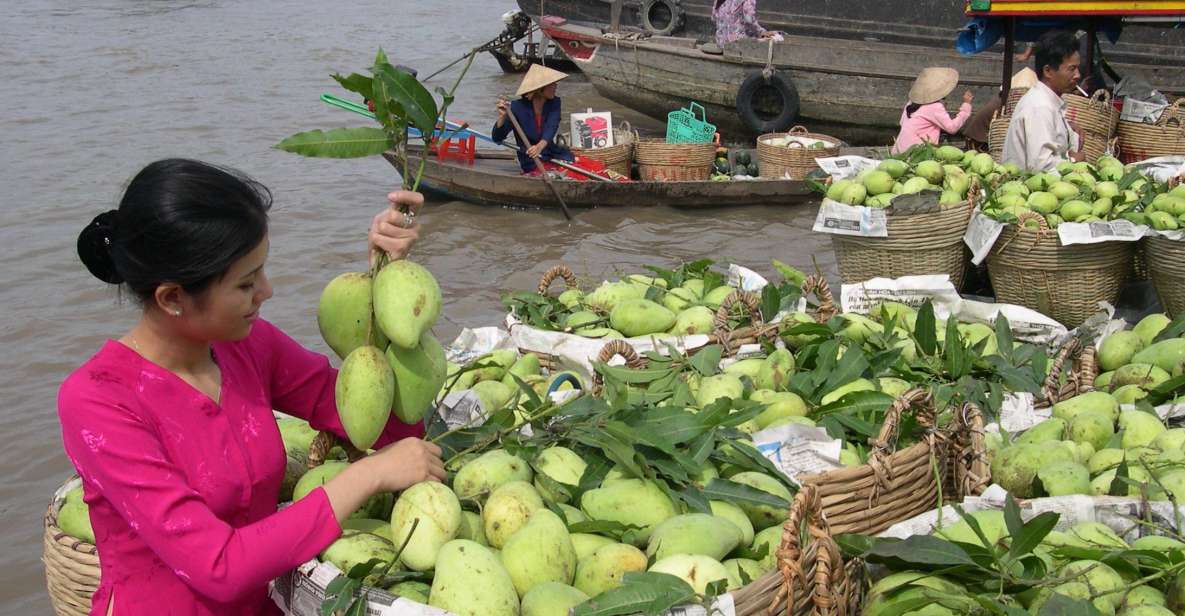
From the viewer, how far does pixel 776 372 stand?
2.60 meters

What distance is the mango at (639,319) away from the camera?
3.16 meters

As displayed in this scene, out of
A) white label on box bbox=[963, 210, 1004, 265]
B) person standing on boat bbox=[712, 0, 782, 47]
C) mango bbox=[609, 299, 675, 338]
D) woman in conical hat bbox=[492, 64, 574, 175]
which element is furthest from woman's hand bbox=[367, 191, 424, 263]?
person standing on boat bbox=[712, 0, 782, 47]

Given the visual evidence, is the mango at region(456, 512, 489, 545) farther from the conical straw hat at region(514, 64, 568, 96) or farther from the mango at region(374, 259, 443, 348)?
the conical straw hat at region(514, 64, 568, 96)

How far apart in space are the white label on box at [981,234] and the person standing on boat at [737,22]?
6.65 metres

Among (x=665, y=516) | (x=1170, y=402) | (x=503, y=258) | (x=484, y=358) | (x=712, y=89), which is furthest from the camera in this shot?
(x=712, y=89)

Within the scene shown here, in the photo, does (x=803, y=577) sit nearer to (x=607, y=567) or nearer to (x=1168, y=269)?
(x=607, y=567)

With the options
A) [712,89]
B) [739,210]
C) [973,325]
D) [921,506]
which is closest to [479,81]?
[712,89]

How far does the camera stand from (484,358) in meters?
2.86

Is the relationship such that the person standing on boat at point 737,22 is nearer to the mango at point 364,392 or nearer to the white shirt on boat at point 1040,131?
the white shirt on boat at point 1040,131

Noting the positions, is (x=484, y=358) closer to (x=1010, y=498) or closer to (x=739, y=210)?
(x=1010, y=498)

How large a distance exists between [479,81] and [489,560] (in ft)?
42.4

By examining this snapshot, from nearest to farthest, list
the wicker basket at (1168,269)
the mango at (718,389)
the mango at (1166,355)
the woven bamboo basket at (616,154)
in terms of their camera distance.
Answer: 1. the mango at (718,389)
2. the mango at (1166,355)
3. the wicker basket at (1168,269)
4. the woven bamboo basket at (616,154)

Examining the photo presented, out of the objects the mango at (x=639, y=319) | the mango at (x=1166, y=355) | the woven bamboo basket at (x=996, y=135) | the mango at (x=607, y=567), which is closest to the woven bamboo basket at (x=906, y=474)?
the mango at (x=607, y=567)

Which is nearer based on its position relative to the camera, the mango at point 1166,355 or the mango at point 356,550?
the mango at point 356,550
